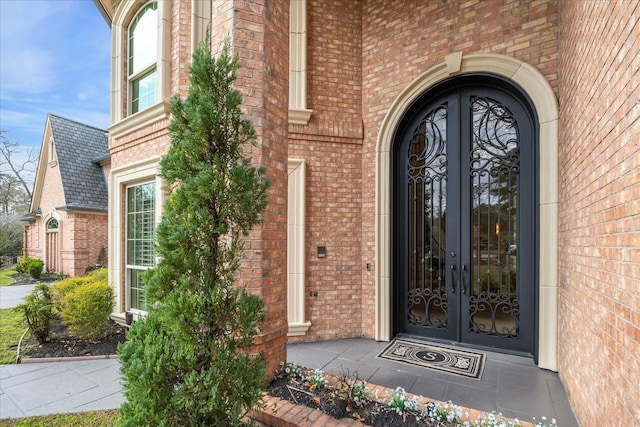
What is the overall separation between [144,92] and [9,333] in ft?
16.3

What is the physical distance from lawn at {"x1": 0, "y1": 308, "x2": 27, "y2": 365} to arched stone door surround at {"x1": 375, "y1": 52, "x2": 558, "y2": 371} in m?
5.33

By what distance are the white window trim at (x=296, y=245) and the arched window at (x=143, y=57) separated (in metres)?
3.17

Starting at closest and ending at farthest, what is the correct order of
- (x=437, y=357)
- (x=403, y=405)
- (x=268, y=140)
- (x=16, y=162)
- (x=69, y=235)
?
(x=403, y=405) → (x=268, y=140) → (x=437, y=357) → (x=69, y=235) → (x=16, y=162)

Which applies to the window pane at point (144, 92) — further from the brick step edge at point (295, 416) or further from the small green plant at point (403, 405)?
the small green plant at point (403, 405)

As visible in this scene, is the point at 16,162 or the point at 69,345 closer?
the point at 69,345

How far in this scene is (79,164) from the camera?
44.4 feet

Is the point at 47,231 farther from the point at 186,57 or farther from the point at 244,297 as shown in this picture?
the point at 244,297

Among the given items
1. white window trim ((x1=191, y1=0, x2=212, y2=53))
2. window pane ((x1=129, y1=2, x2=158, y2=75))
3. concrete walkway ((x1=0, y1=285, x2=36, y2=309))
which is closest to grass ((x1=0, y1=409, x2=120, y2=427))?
white window trim ((x1=191, y1=0, x2=212, y2=53))

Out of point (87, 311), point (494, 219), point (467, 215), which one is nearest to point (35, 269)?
point (87, 311)

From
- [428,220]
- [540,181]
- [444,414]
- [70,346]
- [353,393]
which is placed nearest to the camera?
[444,414]

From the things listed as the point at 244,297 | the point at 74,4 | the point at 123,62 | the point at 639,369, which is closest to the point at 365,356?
the point at 244,297

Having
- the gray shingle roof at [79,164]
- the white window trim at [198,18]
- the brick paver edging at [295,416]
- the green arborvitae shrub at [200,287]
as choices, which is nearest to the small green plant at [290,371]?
the brick paver edging at [295,416]

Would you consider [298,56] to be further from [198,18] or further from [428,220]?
[428,220]

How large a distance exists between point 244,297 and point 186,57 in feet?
Answer: 15.0
